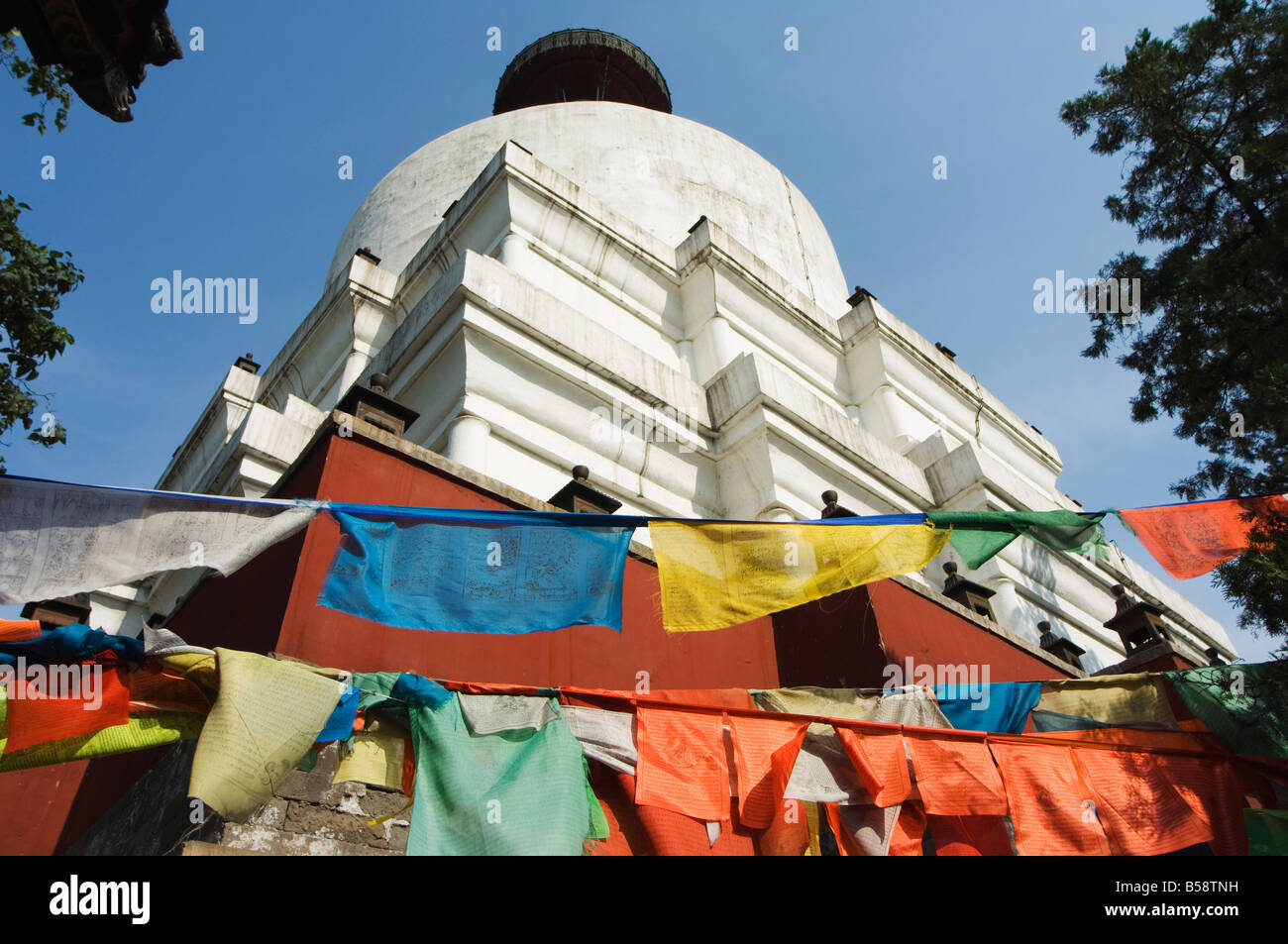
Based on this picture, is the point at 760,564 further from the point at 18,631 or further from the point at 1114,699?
the point at 18,631

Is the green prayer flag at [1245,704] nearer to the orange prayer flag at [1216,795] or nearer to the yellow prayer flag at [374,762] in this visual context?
the orange prayer flag at [1216,795]

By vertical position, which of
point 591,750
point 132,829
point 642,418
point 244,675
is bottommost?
point 132,829

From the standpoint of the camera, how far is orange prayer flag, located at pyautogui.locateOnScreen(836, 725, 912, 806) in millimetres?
4945

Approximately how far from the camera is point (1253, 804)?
19.1 ft

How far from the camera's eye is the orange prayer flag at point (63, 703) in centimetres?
404

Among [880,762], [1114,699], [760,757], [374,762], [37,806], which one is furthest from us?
[37,806]

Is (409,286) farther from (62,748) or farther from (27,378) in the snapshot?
(62,748)

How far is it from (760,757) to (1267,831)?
3.13m

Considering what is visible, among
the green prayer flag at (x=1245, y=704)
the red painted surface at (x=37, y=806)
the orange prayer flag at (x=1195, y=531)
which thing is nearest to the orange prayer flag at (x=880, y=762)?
the green prayer flag at (x=1245, y=704)

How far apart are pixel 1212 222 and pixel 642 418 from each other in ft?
17.3

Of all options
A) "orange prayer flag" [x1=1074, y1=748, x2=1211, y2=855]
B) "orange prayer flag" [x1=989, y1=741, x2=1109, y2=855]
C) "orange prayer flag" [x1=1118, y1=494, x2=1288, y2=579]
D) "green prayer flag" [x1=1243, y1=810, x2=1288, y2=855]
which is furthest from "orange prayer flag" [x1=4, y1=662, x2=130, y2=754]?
"green prayer flag" [x1=1243, y1=810, x2=1288, y2=855]

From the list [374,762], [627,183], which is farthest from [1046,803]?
[627,183]

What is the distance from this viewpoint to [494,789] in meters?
4.30
